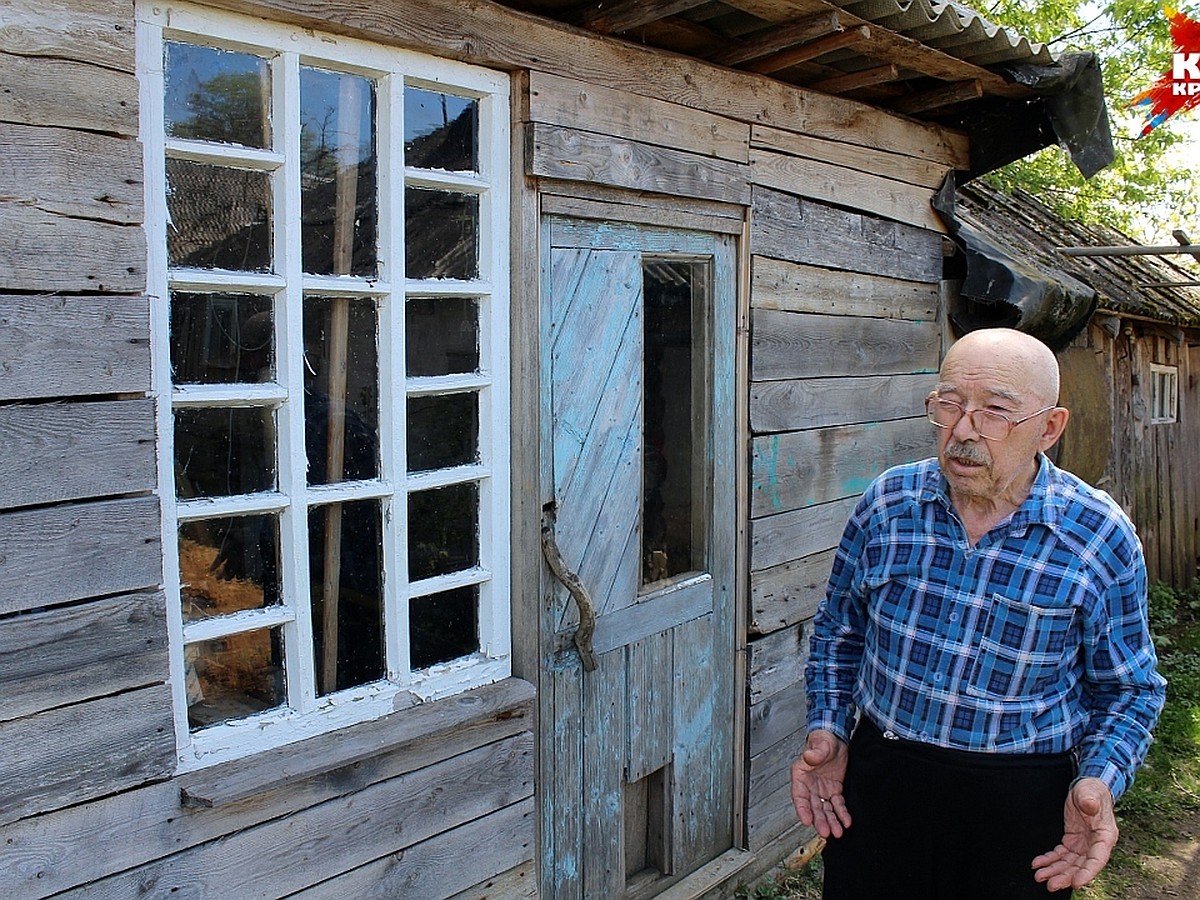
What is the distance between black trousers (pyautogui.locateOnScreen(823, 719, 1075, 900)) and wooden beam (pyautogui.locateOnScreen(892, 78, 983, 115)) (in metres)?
2.98

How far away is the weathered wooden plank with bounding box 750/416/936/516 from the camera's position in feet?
13.6

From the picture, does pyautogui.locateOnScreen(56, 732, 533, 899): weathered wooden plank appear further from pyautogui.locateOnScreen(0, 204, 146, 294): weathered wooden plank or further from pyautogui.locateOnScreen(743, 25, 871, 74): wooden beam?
pyautogui.locateOnScreen(743, 25, 871, 74): wooden beam

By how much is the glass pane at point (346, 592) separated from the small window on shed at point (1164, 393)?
9112mm

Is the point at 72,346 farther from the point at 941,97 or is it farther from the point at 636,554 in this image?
the point at 941,97

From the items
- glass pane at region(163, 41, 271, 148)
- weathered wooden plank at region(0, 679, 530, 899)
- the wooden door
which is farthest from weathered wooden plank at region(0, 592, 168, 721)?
the wooden door

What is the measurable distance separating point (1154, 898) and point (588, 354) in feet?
11.1

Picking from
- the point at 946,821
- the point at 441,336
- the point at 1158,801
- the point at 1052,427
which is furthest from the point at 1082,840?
the point at 1158,801

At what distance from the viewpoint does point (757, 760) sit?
4238 mm

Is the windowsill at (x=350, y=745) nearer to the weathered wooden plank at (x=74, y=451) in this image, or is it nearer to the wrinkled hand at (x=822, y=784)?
the weathered wooden plank at (x=74, y=451)

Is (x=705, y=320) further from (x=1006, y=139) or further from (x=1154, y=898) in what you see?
(x=1154, y=898)

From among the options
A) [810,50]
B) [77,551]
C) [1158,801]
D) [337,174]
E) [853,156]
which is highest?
[810,50]

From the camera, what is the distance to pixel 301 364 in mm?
2566

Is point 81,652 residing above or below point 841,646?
above

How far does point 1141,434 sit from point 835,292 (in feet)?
21.1
